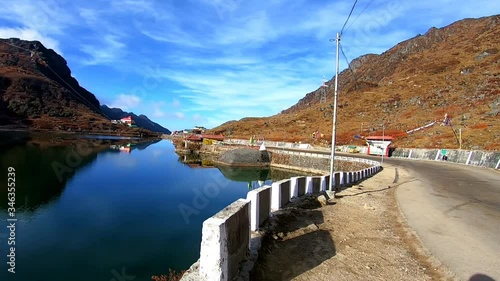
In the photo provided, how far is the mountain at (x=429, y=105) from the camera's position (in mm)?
59250

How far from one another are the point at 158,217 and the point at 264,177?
26846mm

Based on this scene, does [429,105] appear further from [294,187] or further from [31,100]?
[31,100]

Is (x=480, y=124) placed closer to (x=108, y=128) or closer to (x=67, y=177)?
(x=67, y=177)

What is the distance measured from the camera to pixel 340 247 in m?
7.67

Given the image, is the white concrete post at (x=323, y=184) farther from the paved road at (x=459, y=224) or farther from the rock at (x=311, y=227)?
the rock at (x=311, y=227)

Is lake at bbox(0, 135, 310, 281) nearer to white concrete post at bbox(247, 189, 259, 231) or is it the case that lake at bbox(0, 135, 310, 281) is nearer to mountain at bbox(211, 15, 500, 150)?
white concrete post at bbox(247, 189, 259, 231)

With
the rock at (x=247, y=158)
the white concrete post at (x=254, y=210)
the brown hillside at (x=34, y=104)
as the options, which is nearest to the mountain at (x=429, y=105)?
the rock at (x=247, y=158)

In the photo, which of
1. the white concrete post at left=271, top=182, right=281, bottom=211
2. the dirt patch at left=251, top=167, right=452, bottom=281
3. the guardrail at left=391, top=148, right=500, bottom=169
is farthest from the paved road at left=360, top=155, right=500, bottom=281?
the guardrail at left=391, top=148, right=500, bottom=169

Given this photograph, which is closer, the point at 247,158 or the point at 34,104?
the point at 247,158

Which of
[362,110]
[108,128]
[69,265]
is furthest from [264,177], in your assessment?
[108,128]

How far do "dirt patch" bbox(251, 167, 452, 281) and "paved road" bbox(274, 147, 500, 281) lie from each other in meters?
0.39

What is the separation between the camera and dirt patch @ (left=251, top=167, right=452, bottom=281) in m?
6.21

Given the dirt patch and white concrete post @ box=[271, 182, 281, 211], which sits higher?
white concrete post @ box=[271, 182, 281, 211]

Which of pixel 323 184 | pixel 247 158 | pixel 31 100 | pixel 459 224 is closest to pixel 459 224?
pixel 459 224
